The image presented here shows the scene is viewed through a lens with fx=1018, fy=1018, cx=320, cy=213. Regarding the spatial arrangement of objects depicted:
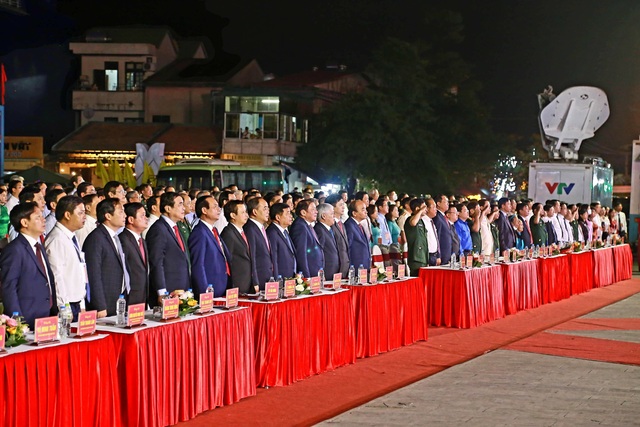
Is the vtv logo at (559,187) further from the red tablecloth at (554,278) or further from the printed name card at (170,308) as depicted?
the printed name card at (170,308)

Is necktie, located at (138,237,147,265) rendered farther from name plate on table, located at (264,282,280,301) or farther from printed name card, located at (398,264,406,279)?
printed name card, located at (398,264,406,279)

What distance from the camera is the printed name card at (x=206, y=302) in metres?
7.57

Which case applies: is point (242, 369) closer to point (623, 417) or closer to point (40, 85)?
point (623, 417)

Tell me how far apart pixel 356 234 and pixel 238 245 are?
111 inches

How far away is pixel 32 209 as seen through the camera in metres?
6.67

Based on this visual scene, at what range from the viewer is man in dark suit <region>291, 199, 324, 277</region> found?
995 centimetres

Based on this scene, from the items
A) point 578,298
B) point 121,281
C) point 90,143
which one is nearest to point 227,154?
point 90,143

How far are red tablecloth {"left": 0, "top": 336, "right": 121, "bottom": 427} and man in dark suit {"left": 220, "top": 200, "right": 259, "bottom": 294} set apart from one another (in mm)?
2408

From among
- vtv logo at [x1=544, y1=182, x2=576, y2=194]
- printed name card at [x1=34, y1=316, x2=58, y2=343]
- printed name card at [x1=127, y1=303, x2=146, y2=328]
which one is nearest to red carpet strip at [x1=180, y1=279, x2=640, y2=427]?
printed name card at [x1=127, y1=303, x2=146, y2=328]

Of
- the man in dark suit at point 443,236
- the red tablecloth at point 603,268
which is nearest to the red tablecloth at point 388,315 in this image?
the man in dark suit at point 443,236

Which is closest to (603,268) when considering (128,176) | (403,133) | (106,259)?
(128,176)

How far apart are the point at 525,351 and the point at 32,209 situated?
6183 millimetres

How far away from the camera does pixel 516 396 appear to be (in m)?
8.41

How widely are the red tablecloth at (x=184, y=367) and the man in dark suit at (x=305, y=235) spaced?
201 centimetres
